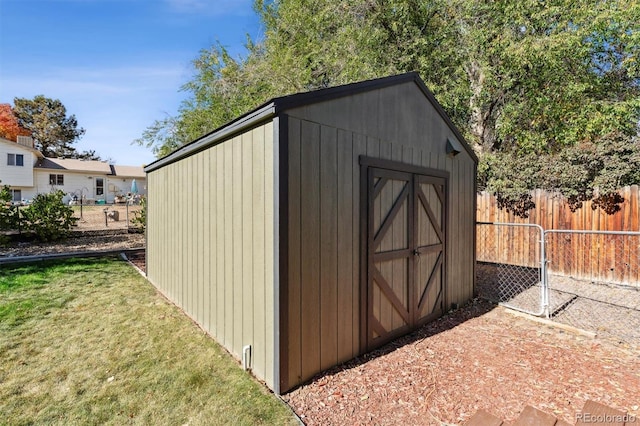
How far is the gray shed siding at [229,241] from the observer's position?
273cm

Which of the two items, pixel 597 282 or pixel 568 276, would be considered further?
pixel 568 276

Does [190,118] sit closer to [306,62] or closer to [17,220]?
[306,62]

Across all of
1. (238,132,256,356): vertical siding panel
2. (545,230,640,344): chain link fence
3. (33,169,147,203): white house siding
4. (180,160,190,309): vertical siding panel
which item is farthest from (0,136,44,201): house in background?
(545,230,640,344): chain link fence

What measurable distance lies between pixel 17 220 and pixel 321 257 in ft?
35.4

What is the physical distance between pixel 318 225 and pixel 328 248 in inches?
9.9

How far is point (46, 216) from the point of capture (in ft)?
30.9

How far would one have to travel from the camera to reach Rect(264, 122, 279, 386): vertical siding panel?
2.63m

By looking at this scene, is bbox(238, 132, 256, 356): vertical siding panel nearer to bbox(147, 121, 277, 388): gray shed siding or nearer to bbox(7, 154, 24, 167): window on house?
bbox(147, 121, 277, 388): gray shed siding

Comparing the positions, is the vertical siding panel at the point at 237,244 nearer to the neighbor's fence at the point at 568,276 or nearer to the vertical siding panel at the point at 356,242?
the vertical siding panel at the point at 356,242

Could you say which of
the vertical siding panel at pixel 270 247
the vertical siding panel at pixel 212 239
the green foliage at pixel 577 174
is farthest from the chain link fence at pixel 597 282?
the vertical siding panel at pixel 212 239

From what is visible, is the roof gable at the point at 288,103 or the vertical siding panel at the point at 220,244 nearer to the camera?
the roof gable at the point at 288,103

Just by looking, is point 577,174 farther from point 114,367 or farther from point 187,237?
point 114,367

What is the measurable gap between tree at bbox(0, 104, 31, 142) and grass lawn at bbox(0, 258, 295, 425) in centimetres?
3311

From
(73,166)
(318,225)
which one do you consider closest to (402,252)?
(318,225)
